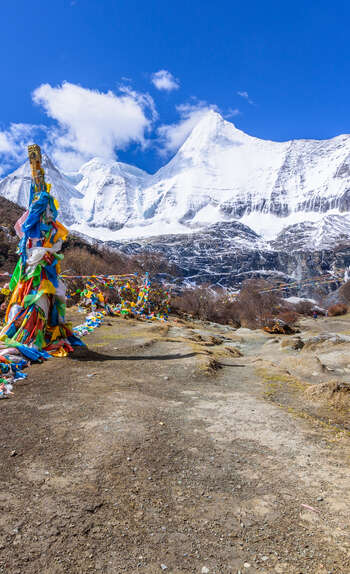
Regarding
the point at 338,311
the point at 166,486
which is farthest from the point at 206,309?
the point at 166,486

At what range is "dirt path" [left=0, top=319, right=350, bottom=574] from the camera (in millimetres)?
3402

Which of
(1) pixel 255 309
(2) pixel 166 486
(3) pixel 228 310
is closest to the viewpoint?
(2) pixel 166 486

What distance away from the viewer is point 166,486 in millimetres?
4613

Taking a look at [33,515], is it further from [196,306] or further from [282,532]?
[196,306]

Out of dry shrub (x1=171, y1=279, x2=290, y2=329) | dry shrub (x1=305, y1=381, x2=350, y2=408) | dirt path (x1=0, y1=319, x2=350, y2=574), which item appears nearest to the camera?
dirt path (x1=0, y1=319, x2=350, y2=574)

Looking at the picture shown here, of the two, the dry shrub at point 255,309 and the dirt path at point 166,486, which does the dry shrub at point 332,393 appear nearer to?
the dirt path at point 166,486

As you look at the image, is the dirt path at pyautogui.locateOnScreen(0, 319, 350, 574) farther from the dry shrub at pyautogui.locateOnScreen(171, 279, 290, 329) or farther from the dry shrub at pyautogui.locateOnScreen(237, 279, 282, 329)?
the dry shrub at pyautogui.locateOnScreen(237, 279, 282, 329)

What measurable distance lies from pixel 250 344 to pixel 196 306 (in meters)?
25.4

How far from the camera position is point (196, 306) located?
54.2m

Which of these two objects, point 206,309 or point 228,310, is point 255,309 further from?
point 206,309

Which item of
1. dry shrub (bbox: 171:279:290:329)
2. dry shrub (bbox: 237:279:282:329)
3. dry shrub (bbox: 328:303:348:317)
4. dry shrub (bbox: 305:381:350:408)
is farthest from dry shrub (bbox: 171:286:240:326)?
dry shrub (bbox: 305:381:350:408)

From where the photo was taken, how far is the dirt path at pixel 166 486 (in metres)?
3.40

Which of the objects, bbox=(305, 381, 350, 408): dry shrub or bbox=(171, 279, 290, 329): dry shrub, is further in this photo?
bbox=(171, 279, 290, 329): dry shrub

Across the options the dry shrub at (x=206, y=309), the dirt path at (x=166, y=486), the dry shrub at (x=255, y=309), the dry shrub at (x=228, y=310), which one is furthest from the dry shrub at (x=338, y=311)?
the dirt path at (x=166, y=486)
